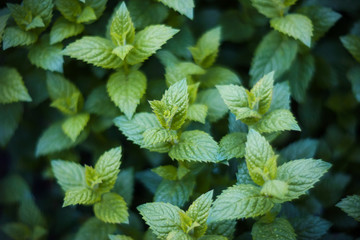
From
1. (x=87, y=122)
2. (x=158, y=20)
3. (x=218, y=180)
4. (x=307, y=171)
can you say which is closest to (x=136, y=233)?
(x=218, y=180)

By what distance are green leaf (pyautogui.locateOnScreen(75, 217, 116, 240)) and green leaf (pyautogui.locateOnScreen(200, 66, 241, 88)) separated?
76 cm

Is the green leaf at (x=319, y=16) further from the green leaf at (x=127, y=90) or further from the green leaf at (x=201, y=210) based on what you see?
the green leaf at (x=201, y=210)

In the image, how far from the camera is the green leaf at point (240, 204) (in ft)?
3.98

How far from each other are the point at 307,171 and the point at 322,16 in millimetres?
812

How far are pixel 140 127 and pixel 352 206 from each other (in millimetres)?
872

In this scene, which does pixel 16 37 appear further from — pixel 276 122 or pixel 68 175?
pixel 276 122

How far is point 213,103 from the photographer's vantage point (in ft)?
5.14

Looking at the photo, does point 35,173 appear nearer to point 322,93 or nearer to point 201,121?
point 201,121

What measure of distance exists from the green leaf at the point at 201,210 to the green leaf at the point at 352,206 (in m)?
0.52

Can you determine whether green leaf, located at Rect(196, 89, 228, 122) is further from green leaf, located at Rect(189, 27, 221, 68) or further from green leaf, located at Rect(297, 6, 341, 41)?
green leaf, located at Rect(297, 6, 341, 41)

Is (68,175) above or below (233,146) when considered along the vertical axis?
below

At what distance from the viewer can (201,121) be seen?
142 cm

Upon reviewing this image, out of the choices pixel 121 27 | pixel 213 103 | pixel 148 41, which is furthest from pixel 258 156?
pixel 121 27

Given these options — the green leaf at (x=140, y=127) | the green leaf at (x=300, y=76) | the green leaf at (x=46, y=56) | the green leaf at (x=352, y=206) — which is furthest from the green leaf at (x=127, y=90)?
the green leaf at (x=352, y=206)
